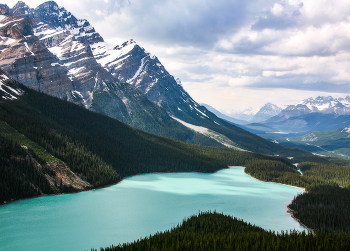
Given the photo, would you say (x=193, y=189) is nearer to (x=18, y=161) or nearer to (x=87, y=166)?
(x=87, y=166)

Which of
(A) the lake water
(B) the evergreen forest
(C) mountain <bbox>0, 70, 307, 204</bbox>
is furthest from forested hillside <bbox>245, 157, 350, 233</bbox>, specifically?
(C) mountain <bbox>0, 70, 307, 204</bbox>

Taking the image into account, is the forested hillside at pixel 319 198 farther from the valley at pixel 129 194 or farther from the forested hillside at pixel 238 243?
the forested hillside at pixel 238 243

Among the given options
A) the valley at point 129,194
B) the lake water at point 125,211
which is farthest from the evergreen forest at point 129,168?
the lake water at point 125,211

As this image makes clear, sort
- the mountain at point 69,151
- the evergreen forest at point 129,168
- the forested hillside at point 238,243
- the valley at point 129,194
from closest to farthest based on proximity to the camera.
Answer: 1. the forested hillside at point 238,243
2. the evergreen forest at point 129,168
3. the valley at point 129,194
4. the mountain at point 69,151

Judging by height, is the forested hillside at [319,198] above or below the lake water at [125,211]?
above

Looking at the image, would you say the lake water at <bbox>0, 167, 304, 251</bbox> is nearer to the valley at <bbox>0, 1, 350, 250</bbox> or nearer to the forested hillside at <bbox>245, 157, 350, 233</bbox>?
the valley at <bbox>0, 1, 350, 250</bbox>

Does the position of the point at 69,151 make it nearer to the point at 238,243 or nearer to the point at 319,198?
the point at 238,243

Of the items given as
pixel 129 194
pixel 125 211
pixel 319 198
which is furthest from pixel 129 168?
pixel 319 198

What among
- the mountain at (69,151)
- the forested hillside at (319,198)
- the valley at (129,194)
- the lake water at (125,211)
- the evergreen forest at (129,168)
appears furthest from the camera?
the mountain at (69,151)
